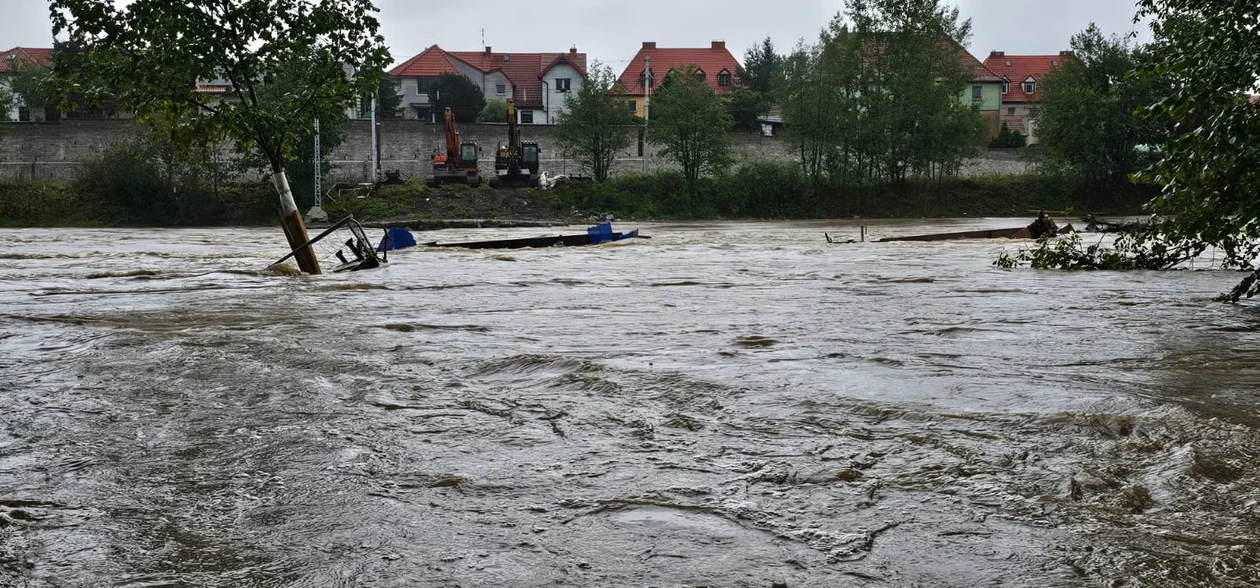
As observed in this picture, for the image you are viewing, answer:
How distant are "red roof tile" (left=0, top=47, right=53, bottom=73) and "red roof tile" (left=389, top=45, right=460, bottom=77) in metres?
29.0

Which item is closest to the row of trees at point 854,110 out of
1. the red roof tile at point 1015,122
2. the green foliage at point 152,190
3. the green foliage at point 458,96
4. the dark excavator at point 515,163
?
the dark excavator at point 515,163

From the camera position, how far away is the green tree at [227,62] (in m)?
17.3


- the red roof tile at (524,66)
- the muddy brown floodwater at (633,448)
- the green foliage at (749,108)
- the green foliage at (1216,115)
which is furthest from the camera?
the red roof tile at (524,66)

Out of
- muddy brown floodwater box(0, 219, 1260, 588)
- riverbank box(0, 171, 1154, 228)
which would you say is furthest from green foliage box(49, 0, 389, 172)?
riverbank box(0, 171, 1154, 228)

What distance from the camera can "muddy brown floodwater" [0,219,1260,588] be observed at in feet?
12.9

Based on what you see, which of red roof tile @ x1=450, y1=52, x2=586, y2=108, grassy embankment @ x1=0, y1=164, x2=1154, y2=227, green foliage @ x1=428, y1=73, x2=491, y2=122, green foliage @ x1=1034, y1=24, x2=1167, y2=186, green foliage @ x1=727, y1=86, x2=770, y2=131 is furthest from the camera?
red roof tile @ x1=450, y1=52, x2=586, y2=108

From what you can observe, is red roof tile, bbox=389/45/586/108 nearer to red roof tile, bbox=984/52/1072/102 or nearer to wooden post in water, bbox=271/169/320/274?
red roof tile, bbox=984/52/1072/102

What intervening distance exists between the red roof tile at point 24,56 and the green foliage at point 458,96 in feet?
108

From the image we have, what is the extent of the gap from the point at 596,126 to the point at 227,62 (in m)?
42.8

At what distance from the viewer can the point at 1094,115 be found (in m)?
57.1

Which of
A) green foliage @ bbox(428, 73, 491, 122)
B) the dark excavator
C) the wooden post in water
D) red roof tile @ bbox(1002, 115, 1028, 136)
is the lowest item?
the wooden post in water

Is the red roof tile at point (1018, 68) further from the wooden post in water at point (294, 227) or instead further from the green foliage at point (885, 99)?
the wooden post in water at point (294, 227)

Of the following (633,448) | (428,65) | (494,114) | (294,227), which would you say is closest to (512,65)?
(428,65)

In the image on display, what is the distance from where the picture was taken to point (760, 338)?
32.5 feet
